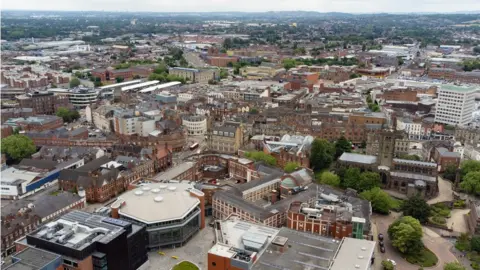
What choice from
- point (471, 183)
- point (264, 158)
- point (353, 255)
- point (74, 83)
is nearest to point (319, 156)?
point (264, 158)

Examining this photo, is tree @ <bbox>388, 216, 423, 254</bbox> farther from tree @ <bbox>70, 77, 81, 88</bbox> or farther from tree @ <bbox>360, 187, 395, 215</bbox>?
tree @ <bbox>70, 77, 81, 88</bbox>

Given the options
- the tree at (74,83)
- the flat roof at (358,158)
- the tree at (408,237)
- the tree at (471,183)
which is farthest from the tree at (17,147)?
the tree at (471,183)

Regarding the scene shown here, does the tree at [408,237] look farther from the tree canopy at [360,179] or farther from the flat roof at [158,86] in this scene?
the flat roof at [158,86]

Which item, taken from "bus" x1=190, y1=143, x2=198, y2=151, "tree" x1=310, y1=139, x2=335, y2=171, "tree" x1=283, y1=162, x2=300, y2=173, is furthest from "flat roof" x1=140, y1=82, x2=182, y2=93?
"tree" x1=283, y1=162, x2=300, y2=173

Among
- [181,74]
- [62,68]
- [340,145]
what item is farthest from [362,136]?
[62,68]

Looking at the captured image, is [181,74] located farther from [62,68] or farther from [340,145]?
[340,145]
